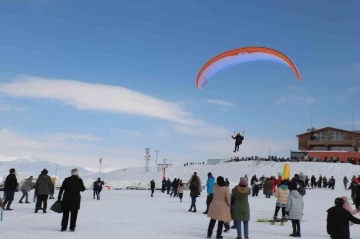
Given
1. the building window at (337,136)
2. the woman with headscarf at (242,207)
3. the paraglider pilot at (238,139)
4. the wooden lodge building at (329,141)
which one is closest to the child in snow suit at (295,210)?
the woman with headscarf at (242,207)

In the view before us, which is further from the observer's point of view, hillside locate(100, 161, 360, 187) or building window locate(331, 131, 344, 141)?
building window locate(331, 131, 344, 141)

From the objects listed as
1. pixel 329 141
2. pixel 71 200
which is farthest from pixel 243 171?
pixel 71 200

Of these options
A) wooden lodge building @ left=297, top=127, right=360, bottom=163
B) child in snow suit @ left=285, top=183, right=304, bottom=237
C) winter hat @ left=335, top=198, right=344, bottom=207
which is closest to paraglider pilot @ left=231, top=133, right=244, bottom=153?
child in snow suit @ left=285, top=183, right=304, bottom=237

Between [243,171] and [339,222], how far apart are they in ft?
165

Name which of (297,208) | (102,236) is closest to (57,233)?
(102,236)

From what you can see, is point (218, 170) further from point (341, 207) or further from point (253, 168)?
point (341, 207)

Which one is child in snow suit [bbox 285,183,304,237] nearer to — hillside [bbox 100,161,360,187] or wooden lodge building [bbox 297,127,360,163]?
hillside [bbox 100,161,360,187]

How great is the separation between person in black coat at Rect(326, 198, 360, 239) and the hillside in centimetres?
3683

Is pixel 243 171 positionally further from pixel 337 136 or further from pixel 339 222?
pixel 339 222

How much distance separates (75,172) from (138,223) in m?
2.85

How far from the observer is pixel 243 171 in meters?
56.3

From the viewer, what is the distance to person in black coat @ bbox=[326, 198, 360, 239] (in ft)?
21.9

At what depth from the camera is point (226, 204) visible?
9172mm

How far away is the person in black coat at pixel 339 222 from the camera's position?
6668 millimetres
